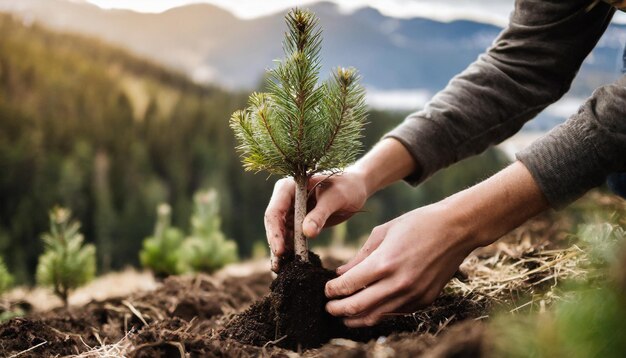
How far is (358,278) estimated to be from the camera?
1.49 m

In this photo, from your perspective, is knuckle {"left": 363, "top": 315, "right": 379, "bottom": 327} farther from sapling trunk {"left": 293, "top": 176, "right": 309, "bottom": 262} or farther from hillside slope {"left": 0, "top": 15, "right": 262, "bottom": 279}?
hillside slope {"left": 0, "top": 15, "right": 262, "bottom": 279}

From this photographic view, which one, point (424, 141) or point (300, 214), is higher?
point (424, 141)

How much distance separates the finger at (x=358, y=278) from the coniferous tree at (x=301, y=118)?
22 centimetres

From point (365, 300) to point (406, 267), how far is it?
0.15 meters

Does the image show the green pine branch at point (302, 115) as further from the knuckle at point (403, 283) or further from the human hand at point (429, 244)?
the knuckle at point (403, 283)

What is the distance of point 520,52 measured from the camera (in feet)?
7.25

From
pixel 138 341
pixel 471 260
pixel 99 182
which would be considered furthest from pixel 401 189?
pixel 138 341

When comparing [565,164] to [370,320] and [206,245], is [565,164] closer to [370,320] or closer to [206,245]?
[370,320]

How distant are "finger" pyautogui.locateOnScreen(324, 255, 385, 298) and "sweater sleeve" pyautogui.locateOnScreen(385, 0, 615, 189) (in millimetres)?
801

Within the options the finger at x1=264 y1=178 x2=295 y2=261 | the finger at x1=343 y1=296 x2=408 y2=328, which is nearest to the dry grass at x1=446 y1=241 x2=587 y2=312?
the finger at x1=343 y1=296 x2=408 y2=328

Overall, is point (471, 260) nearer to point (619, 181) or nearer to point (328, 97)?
point (619, 181)

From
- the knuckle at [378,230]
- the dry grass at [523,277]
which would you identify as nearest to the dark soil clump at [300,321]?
the knuckle at [378,230]

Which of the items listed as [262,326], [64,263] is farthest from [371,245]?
[64,263]

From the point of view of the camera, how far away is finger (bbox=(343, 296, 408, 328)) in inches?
59.3
